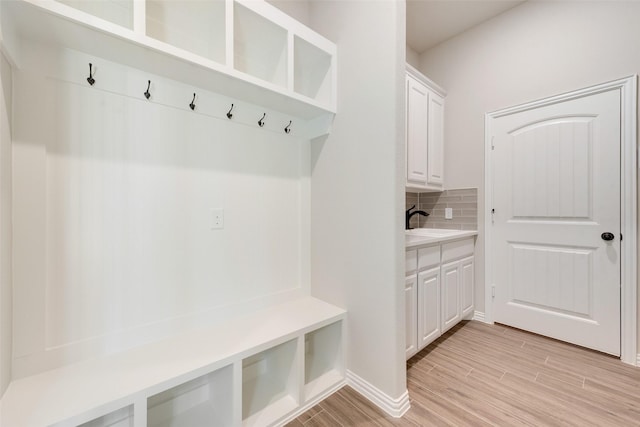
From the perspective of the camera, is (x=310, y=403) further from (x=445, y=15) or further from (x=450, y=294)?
(x=445, y=15)

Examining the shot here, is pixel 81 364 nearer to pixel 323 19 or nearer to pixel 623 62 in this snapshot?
pixel 323 19

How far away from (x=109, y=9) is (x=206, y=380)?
6.45 ft

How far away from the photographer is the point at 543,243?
2.23 metres

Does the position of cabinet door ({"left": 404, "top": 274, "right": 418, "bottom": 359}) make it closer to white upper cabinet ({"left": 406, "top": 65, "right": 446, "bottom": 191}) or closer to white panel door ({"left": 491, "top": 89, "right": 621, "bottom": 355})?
white upper cabinet ({"left": 406, "top": 65, "right": 446, "bottom": 191})

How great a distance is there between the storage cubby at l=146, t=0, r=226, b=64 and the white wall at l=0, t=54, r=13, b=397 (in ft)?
2.22

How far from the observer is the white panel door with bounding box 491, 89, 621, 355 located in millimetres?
1937

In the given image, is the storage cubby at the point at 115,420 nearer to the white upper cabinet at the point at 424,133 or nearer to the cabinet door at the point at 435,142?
the white upper cabinet at the point at 424,133

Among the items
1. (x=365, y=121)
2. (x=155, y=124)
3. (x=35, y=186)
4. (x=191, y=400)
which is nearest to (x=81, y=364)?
(x=191, y=400)

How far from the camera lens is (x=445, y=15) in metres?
2.45

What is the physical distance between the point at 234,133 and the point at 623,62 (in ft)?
9.21

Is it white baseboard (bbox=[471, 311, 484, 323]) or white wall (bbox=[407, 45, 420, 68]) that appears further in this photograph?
white wall (bbox=[407, 45, 420, 68])

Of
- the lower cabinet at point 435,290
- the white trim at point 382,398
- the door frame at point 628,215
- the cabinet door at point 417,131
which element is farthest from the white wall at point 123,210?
the door frame at point 628,215

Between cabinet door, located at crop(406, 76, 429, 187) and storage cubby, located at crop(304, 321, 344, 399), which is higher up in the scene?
cabinet door, located at crop(406, 76, 429, 187)

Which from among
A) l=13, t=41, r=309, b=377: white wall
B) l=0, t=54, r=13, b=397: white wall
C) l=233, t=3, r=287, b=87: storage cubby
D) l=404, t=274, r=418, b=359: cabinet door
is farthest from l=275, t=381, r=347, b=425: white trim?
l=233, t=3, r=287, b=87: storage cubby
